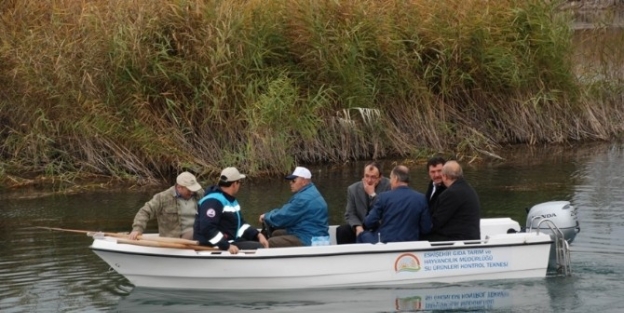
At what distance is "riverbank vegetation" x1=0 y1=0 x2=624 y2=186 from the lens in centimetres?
1869

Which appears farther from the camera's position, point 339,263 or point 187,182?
point 187,182

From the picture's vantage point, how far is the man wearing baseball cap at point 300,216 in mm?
12281

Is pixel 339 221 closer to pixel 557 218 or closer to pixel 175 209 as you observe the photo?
pixel 175 209

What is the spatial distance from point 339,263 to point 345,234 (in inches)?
33.5

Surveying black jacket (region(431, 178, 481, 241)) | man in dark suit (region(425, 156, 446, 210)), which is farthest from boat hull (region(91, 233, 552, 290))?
man in dark suit (region(425, 156, 446, 210))

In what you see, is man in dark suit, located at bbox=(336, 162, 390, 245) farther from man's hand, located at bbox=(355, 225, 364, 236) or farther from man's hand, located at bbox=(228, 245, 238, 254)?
man's hand, located at bbox=(228, 245, 238, 254)

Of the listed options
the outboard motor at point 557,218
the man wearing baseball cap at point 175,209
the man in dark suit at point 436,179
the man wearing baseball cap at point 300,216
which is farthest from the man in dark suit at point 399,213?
the man wearing baseball cap at point 175,209

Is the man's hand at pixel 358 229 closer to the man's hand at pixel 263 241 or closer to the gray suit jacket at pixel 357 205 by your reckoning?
the gray suit jacket at pixel 357 205

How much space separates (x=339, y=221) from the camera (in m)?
15.6

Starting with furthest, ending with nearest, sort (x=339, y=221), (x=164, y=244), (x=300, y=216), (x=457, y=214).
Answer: (x=339, y=221) → (x=300, y=216) → (x=457, y=214) → (x=164, y=244)

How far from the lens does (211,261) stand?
12.1 meters

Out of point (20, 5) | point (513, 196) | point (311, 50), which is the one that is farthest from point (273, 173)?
point (20, 5)

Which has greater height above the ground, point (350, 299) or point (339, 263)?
point (339, 263)

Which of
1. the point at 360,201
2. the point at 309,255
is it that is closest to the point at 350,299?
the point at 309,255
